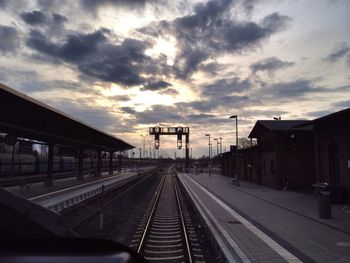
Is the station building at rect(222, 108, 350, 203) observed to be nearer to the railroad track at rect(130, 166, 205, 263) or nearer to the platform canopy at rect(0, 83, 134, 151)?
the railroad track at rect(130, 166, 205, 263)

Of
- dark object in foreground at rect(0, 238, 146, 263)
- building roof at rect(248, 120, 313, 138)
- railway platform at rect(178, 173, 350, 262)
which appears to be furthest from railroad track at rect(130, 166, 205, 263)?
building roof at rect(248, 120, 313, 138)

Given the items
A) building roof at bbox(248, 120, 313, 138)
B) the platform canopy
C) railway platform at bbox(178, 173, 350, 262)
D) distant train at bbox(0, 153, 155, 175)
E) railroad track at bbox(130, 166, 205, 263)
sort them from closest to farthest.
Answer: railway platform at bbox(178, 173, 350, 262) < railroad track at bbox(130, 166, 205, 263) < the platform canopy < building roof at bbox(248, 120, 313, 138) < distant train at bbox(0, 153, 155, 175)

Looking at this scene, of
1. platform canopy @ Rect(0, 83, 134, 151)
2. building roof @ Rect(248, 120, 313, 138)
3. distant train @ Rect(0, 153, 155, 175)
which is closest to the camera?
platform canopy @ Rect(0, 83, 134, 151)

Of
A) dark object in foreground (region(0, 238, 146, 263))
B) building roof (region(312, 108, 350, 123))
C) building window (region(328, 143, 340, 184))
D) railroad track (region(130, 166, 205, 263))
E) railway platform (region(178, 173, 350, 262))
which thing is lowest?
railroad track (region(130, 166, 205, 263))

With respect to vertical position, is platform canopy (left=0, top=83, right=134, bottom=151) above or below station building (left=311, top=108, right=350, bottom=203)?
above

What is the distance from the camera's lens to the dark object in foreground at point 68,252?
6.20 feet

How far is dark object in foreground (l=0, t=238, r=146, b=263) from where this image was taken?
1.89 meters

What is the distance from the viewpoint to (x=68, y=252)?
2004 mm

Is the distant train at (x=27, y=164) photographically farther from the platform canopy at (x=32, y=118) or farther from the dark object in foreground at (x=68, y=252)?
the dark object in foreground at (x=68, y=252)

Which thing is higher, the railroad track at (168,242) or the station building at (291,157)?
the station building at (291,157)

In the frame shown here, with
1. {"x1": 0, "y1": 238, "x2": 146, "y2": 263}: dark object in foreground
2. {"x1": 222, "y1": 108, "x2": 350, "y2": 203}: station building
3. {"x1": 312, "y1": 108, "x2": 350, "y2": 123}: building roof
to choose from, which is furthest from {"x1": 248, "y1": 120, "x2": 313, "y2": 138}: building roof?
{"x1": 0, "y1": 238, "x2": 146, "y2": 263}: dark object in foreground

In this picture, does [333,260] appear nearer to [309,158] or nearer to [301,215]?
[301,215]

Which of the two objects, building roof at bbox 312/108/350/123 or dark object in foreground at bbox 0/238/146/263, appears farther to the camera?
building roof at bbox 312/108/350/123

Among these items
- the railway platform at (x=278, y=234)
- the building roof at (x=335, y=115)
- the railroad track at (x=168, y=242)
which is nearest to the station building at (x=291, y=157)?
the building roof at (x=335, y=115)
